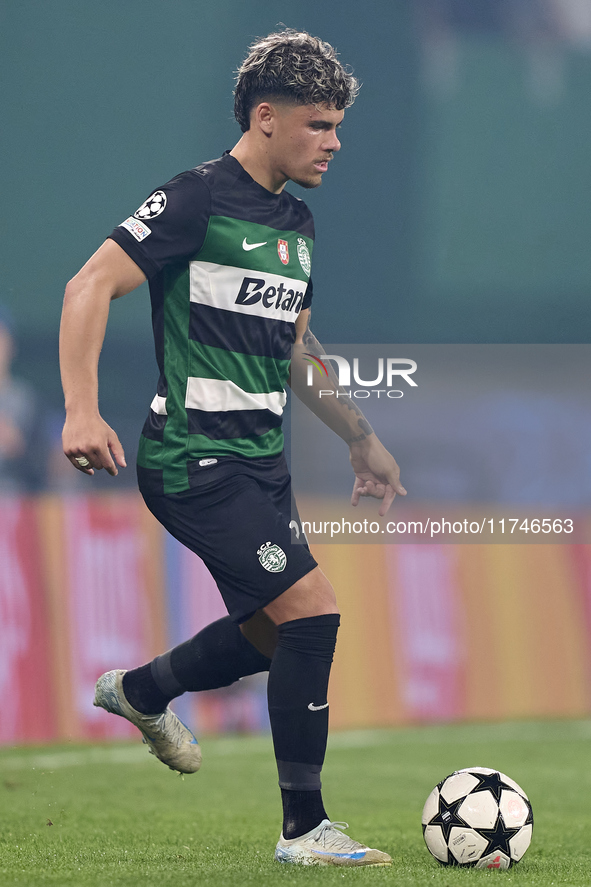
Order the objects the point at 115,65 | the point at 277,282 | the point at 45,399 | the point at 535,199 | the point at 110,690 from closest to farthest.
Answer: the point at 277,282 < the point at 110,690 < the point at 45,399 < the point at 115,65 < the point at 535,199

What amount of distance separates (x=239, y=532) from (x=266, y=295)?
2.47ft

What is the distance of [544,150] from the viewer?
16.1 m

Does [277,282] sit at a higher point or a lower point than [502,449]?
lower

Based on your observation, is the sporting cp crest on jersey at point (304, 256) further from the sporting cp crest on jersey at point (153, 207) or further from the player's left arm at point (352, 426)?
the sporting cp crest on jersey at point (153, 207)

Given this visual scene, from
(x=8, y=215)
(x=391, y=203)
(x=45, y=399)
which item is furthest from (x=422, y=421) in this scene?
(x=8, y=215)

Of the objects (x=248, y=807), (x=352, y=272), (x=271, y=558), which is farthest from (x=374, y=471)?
(x=352, y=272)

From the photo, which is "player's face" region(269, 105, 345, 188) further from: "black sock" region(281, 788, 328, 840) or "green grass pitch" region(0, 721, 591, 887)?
"green grass pitch" region(0, 721, 591, 887)

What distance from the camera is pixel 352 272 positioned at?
14.0 m

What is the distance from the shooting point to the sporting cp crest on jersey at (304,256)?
3828 mm

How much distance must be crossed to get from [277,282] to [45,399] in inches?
323

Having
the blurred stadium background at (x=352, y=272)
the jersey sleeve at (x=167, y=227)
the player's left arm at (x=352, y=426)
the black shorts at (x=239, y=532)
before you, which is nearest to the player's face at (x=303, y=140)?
the jersey sleeve at (x=167, y=227)

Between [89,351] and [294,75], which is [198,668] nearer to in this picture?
[89,351]

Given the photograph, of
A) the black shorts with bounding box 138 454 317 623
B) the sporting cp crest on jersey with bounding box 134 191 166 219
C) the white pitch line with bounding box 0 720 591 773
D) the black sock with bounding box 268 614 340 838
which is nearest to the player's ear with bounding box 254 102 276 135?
the sporting cp crest on jersey with bounding box 134 191 166 219

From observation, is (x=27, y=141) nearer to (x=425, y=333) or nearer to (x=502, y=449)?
(x=425, y=333)
